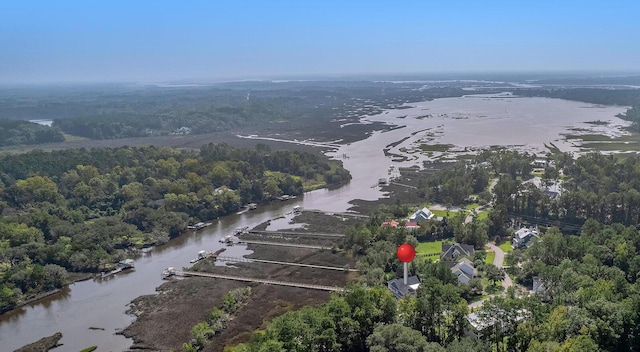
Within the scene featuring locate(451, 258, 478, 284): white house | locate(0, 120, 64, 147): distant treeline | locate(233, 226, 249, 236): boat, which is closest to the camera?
locate(451, 258, 478, 284): white house

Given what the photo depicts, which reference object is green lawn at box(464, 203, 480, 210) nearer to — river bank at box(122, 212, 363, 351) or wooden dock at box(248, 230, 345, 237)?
wooden dock at box(248, 230, 345, 237)

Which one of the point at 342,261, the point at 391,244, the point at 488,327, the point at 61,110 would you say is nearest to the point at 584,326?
the point at 488,327

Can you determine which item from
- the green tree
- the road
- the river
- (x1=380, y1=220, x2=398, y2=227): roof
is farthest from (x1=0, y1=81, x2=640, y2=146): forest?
the green tree

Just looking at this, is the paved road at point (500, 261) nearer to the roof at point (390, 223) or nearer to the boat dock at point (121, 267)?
the roof at point (390, 223)

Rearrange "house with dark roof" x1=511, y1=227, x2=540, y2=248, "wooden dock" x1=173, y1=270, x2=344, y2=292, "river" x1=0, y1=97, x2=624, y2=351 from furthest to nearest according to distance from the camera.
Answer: "house with dark roof" x1=511, y1=227, x2=540, y2=248
"wooden dock" x1=173, y1=270, x2=344, y2=292
"river" x1=0, y1=97, x2=624, y2=351

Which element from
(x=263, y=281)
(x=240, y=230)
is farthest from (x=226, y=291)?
(x=240, y=230)

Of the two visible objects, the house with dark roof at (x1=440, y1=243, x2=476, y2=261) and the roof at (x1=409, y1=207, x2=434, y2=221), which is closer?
the house with dark roof at (x1=440, y1=243, x2=476, y2=261)

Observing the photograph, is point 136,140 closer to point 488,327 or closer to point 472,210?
point 472,210
